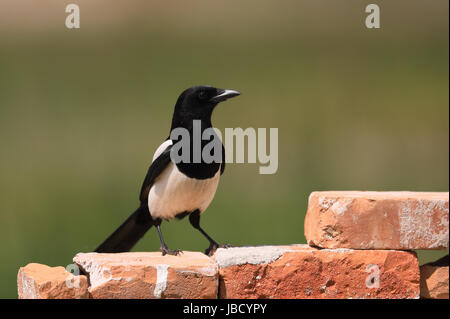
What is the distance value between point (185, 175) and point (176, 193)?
0.10 meters

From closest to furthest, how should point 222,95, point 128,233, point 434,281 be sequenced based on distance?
point 434,281, point 222,95, point 128,233

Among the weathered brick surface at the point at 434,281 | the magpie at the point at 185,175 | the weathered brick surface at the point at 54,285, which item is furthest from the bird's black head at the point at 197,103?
the weathered brick surface at the point at 434,281

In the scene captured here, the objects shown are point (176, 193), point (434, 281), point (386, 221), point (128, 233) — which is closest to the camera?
point (386, 221)

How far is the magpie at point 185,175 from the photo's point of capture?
13.2 ft

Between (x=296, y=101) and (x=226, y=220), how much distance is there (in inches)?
199

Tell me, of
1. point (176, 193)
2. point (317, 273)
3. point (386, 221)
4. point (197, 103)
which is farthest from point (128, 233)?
point (386, 221)

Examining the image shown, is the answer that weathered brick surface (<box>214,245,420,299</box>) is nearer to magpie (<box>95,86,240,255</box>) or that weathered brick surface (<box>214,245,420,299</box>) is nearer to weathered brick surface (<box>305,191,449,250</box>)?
weathered brick surface (<box>305,191,449,250</box>)

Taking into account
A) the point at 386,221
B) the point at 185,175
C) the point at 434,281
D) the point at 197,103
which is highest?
the point at 197,103

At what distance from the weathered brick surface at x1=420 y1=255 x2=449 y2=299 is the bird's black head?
1223 millimetres

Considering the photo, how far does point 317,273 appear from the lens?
371 centimetres

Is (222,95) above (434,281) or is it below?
above

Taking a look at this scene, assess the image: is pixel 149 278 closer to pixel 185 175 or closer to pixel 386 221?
pixel 185 175

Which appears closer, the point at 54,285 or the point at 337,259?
the point at 54,285

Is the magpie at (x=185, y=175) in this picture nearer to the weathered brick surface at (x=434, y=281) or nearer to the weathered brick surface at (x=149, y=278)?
the weathered brick surface at (x=149, y=278)
